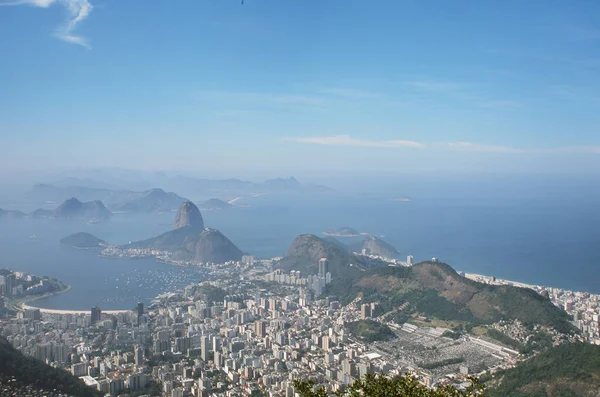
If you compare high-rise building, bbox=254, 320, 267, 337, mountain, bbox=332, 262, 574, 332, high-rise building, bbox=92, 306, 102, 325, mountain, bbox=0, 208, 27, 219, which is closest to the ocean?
mountain, bbox=0, 208, 27, 219

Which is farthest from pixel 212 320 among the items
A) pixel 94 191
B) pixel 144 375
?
pixel 94 191

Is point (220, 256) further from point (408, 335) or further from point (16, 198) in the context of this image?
point (16, 198)

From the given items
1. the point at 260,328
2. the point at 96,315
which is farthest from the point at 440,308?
the point at 96,315

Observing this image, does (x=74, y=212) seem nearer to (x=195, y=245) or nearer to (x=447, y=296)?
(x=195, y=245)

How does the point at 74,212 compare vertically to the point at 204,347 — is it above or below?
below

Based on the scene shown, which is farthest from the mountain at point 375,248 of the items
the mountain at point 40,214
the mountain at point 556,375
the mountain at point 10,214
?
the mountain at point 10,214
